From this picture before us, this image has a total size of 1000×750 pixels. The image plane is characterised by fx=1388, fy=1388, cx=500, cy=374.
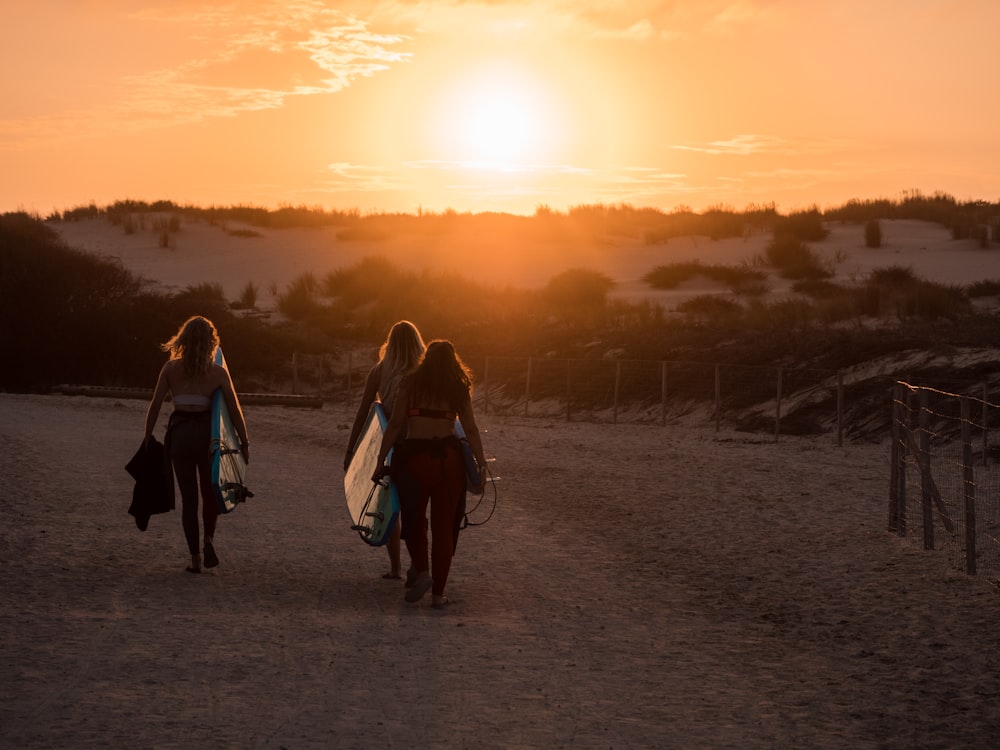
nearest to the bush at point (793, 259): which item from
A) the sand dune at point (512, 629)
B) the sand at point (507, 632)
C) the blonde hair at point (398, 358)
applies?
the sand dune at point (512, 629)

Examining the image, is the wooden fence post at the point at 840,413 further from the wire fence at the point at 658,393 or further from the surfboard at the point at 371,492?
the surfboard at the point at 371,492

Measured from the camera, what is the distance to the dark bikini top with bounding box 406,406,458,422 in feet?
30.9

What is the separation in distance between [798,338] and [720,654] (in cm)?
2704

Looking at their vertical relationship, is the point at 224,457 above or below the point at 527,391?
above

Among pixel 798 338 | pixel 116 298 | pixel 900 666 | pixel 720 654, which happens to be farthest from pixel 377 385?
pixel 116 298

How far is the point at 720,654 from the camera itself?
848 cm

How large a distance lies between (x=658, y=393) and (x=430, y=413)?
24420 mm

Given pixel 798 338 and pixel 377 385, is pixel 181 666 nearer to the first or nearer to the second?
pixel 377 385

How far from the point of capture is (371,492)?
9906mm

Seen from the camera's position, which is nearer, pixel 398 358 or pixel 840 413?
pixel 398 358

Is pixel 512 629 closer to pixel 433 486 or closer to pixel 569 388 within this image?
pixel 433 486

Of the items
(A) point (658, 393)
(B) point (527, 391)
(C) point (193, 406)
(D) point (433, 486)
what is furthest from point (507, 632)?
(B) point (527, 391)

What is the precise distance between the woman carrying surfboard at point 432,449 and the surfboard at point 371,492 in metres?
0.19

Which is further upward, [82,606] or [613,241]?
[613,241]
